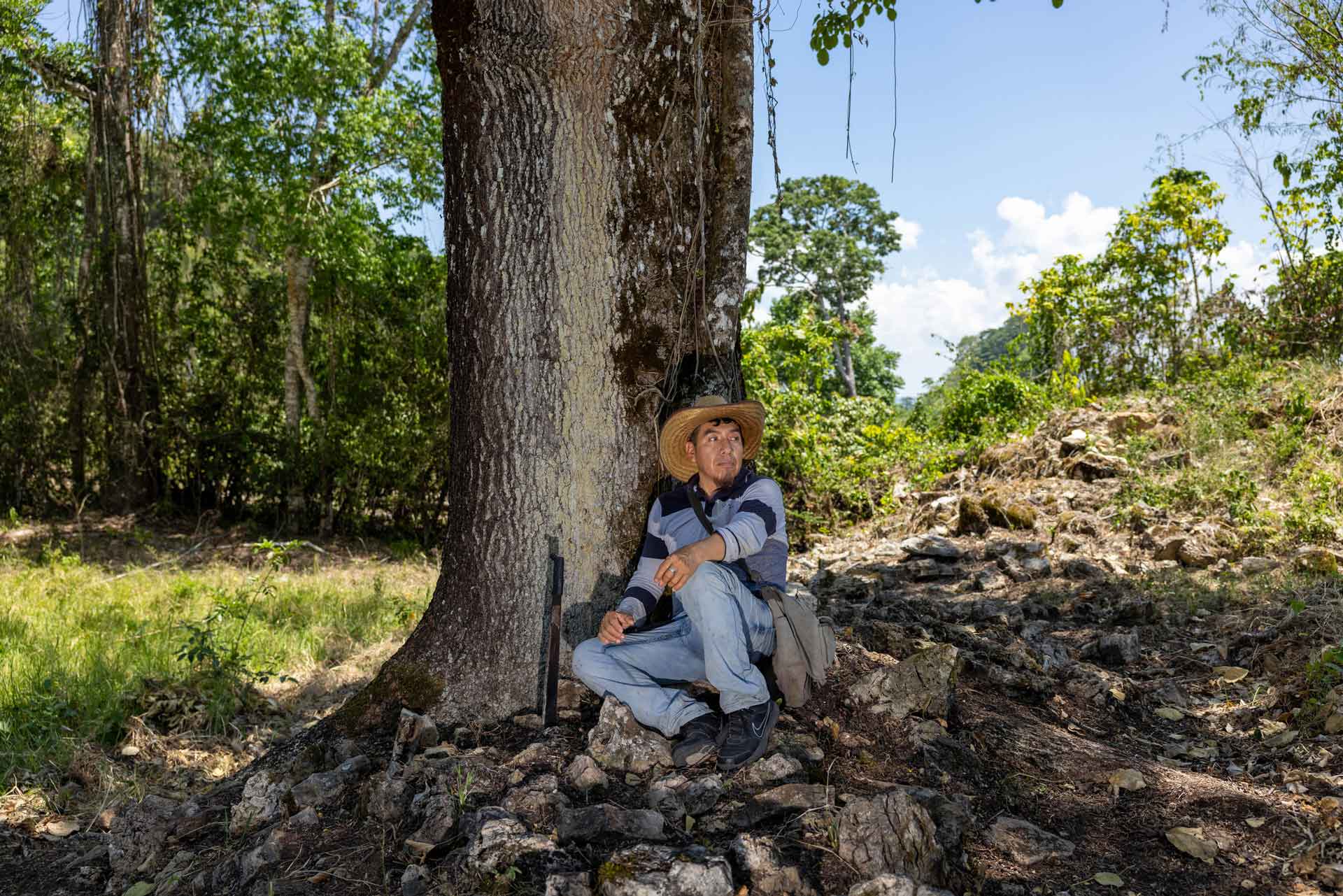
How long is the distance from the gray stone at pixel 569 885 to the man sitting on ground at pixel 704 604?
748 mm

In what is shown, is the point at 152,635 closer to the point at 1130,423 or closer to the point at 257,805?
the point at 257,805

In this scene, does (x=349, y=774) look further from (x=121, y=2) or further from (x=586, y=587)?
(x=121, y=2)

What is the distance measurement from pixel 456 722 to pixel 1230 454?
7284mm

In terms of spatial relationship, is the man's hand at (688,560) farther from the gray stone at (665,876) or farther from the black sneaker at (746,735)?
the gray stone at (665,876)

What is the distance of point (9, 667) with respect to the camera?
5.63 metres

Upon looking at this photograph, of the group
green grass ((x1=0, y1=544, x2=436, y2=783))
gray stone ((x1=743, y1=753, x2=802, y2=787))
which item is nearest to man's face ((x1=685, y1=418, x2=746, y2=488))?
gray stone ((x1=743, y1=753, x2=802, y2=787))

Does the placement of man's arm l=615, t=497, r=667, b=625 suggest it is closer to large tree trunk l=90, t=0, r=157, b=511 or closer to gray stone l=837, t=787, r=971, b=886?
gray stone l=837, t=787, r=971, b=886

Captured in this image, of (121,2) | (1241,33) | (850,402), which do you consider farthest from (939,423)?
(121,2)

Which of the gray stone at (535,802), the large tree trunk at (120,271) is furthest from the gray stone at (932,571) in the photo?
the large tree trunk at (120,271)

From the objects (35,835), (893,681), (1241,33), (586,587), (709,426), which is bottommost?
(35,835)

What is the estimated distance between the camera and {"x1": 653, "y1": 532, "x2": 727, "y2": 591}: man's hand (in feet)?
11.1

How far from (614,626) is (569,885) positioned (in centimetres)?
103

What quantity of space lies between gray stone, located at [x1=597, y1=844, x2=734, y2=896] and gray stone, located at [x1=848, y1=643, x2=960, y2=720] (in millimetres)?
1188

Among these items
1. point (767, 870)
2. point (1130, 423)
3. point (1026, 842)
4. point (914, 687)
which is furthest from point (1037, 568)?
point (767, 870)
